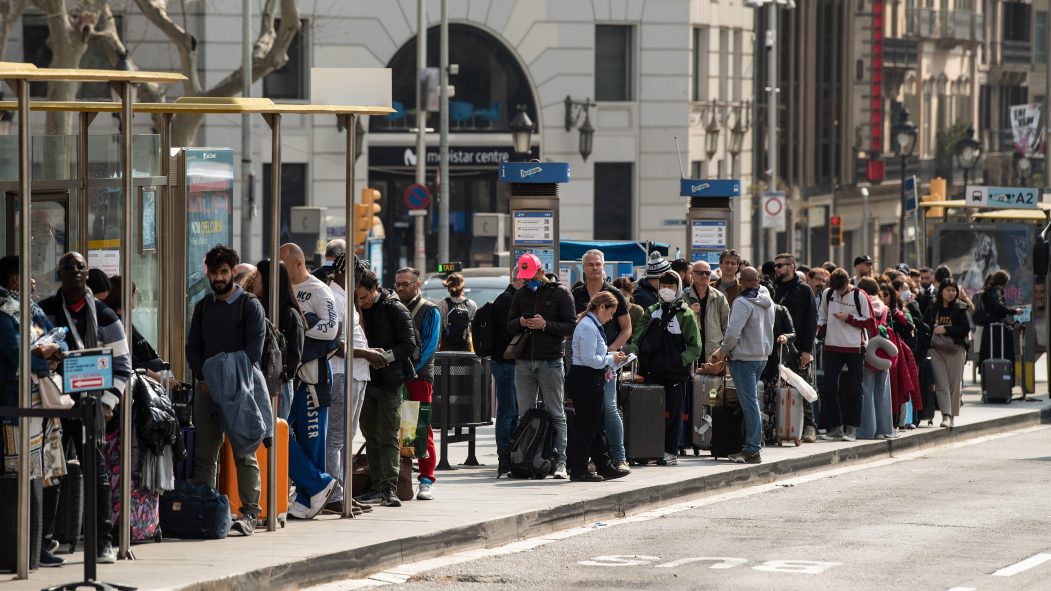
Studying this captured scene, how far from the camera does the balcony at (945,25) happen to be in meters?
78.0

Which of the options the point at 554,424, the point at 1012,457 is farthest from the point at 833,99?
the point at 554,424

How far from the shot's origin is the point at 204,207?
56.6ft

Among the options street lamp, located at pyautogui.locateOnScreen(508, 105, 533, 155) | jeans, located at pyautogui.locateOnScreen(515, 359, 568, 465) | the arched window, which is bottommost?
jeans, located at pyautogui.locateOnScreen(515, 359, 568, 465)

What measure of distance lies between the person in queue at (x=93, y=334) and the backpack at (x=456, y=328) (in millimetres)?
9975

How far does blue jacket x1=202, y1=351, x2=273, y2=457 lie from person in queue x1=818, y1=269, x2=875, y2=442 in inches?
357

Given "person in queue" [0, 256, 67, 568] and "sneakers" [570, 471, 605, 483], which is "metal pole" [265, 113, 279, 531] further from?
"sneakers" [570, 471, 605, 483]

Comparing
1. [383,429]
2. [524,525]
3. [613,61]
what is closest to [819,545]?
[524,525]

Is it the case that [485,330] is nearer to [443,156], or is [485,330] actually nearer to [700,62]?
[443,156]

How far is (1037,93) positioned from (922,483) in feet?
259

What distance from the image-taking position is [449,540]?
520 inches

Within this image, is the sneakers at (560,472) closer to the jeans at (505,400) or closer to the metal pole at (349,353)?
the jeans at (505,400)

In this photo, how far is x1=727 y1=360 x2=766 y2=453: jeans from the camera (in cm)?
1791

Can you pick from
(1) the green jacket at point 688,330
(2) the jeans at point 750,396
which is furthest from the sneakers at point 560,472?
(2) the jeans at point 750,396

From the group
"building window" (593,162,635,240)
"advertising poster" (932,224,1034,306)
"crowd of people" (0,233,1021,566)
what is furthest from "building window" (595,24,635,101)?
"crowd of people" (0,233,1021,566)
